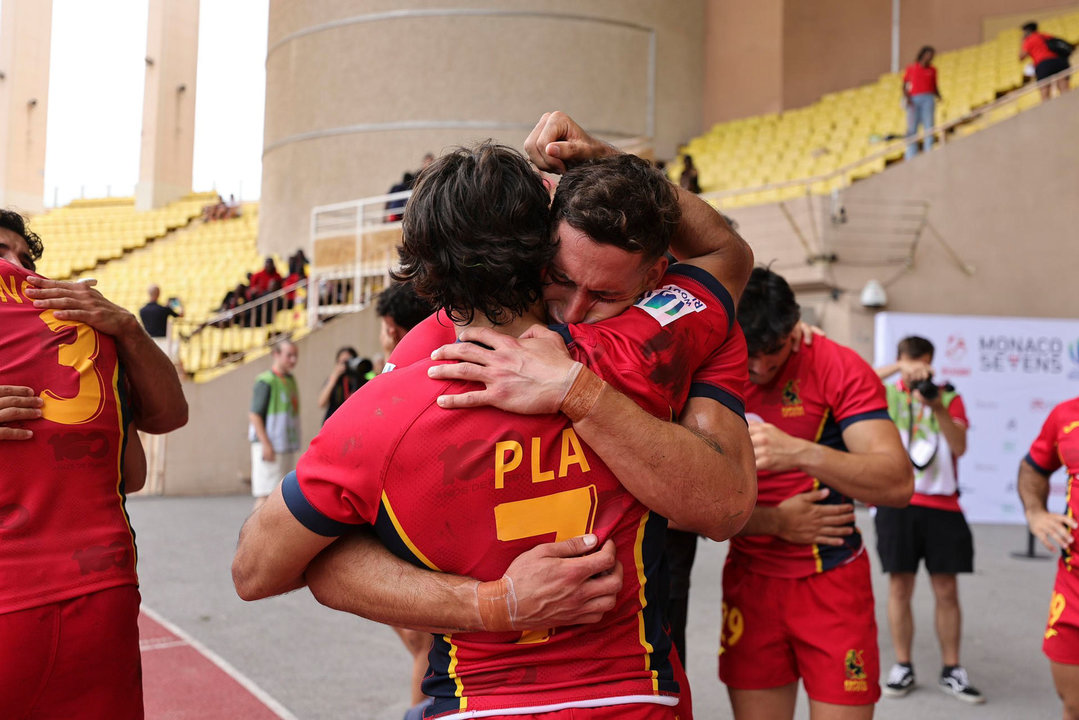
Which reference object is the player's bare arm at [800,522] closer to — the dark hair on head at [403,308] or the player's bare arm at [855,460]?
the player's bare arm at [855,460]

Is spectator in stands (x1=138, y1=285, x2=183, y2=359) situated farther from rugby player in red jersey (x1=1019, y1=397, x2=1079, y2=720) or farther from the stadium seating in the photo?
rugby player in red jersey (x1=1019, y1=397, x2=1079, y2=720)

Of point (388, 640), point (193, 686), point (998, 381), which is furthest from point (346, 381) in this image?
point (998, 381)

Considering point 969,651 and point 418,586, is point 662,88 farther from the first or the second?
point 418,586

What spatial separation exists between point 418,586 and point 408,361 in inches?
19.2

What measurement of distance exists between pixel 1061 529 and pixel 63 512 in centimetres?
337

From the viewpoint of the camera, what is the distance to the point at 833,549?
112 inches

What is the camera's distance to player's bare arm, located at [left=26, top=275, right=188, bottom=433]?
2143 millimetres

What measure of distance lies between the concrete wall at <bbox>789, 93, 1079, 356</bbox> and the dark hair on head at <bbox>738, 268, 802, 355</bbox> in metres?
9.90

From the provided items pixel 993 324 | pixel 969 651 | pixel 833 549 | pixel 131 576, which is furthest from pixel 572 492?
pixel 993 324

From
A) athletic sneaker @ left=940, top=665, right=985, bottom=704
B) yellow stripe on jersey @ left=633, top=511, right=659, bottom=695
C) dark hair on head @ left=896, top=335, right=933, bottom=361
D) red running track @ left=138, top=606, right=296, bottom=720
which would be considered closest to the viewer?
yellow stripe on jersey @ left=633, top=511, right=659, bottom=695

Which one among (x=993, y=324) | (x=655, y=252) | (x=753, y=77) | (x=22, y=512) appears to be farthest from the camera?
(x=753, y=77)

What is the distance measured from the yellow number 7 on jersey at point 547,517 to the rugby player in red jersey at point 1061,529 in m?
2.68

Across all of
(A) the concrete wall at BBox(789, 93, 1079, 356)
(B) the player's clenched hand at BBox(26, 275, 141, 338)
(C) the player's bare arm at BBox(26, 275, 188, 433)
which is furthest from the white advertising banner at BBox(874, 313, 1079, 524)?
(B) the player's clenched hand at BBox(26, 275, 141, 338)

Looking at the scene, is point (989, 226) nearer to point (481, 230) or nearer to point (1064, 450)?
point (1064, 450)
